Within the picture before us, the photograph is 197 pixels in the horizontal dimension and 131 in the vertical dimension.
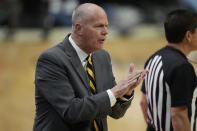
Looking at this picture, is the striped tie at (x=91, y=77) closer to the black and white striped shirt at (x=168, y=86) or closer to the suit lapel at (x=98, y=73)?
the suit lapel at (x=98, y=73)

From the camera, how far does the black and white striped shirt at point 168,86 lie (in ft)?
8.38

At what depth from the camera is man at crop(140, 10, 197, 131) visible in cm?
255

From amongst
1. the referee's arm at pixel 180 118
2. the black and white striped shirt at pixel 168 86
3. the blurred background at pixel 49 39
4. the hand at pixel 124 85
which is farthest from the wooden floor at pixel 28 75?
the hand at pixel 124 85

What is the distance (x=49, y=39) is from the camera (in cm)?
972

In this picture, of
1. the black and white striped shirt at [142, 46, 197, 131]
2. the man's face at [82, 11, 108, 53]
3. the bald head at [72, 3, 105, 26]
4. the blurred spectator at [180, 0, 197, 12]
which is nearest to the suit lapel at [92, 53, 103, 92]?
the man's face at [82, 11, 108, 53]

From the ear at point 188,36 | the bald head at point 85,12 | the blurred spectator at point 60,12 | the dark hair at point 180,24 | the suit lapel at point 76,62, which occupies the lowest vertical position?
the blurred spectator at point 60,12

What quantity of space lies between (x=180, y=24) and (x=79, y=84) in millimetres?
879

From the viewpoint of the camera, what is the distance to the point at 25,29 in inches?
430

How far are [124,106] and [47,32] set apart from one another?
7811mm

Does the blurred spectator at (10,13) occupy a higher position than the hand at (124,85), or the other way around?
the hand at (124,85)

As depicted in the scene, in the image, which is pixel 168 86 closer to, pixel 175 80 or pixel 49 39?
pixel 175 80

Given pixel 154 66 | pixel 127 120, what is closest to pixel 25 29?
pixel 127 120

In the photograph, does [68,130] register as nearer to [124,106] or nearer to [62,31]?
[124,106]

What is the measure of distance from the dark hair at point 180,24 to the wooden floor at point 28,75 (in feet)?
7.43
